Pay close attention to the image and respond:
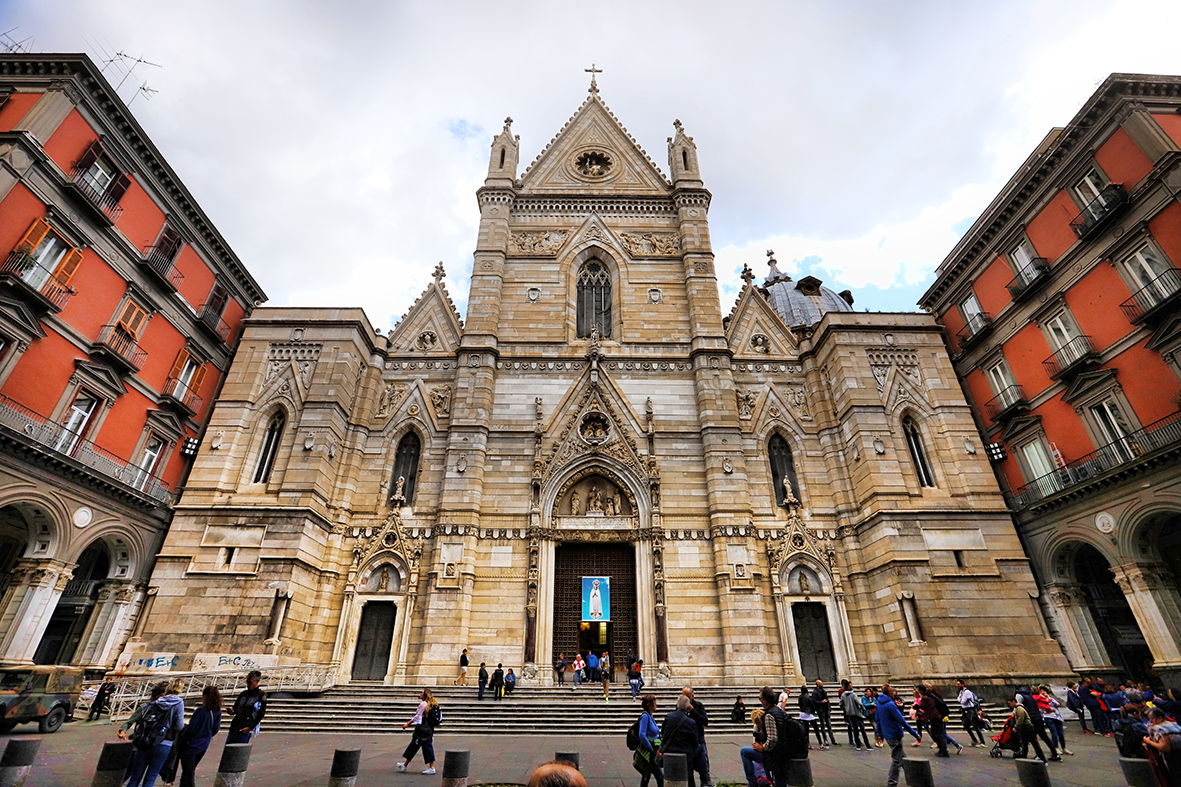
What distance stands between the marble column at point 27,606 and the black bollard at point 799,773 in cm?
1998

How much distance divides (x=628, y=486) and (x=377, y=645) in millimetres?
10457

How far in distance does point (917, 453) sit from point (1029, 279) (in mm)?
7598

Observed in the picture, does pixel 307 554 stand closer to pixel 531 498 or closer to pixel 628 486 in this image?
pixel 531 498

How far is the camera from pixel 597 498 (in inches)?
870

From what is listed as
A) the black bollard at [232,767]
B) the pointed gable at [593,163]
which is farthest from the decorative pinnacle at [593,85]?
the black bollard at [232,767]

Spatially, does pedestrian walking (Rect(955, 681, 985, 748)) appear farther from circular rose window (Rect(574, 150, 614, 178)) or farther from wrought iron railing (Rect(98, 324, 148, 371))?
circular rose window (Rect(574, 150, 614, 178))

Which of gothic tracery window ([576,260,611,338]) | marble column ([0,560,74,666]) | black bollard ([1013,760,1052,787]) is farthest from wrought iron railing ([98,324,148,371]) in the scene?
black bollard ([1013,760,1052,787])

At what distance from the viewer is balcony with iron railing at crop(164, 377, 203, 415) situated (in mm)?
20969

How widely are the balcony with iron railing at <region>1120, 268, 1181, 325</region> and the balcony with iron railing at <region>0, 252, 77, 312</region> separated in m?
31.4

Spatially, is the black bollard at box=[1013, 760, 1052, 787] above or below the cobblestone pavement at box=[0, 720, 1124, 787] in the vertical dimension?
above

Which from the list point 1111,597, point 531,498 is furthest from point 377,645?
point 1111,597

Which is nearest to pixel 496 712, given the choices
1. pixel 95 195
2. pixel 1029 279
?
pixel 95 195

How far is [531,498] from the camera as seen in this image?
21469 mm

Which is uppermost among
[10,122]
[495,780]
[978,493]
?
[10,122]
